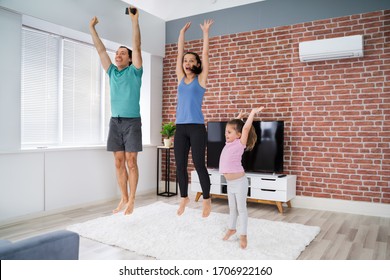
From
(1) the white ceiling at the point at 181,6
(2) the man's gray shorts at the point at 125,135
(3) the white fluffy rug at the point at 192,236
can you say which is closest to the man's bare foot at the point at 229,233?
(3) the white fluffy rug at the point at 192,236

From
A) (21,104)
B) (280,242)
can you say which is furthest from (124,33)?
(280,242)

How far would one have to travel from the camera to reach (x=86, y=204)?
446cm

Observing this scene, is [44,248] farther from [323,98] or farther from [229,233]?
[323,98]

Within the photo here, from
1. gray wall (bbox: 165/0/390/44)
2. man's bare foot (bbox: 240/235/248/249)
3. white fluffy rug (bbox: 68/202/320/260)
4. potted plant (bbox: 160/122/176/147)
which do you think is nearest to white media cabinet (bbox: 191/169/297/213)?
white fluffy rug (bbox: 68/202/320/260)

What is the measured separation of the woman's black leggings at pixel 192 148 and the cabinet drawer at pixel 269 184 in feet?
5.95

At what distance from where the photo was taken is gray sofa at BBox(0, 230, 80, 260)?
114 cm

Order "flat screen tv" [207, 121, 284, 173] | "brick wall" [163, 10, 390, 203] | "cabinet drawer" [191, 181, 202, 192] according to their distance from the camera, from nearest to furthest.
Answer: "brick wall" [163, 10, 390, 203] → "flat screen tv" [207, 121, 284, 173] → "cabinet drawer" [191, 181, 202, 192]

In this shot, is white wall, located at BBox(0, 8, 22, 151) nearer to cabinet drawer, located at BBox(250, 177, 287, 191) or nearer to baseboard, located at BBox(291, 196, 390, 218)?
cabinet drawer, located at BBox(250, 177, 287, 191)

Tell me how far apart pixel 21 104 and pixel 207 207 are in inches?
105

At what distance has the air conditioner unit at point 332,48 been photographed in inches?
159

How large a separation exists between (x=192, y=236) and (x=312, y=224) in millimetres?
1501

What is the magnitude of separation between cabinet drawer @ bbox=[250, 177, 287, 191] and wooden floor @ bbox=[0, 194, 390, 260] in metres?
0.33

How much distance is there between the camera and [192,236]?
313 cm

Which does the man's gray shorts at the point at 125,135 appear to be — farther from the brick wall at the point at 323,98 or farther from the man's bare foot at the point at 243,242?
the brick wall at the point at 323,98
